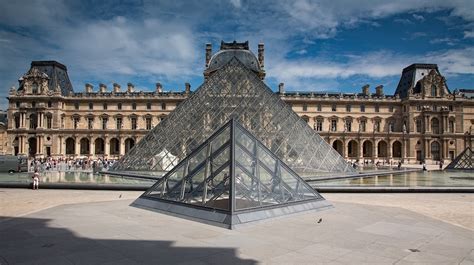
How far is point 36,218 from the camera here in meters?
7.51

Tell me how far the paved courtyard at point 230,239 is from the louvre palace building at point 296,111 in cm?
4040

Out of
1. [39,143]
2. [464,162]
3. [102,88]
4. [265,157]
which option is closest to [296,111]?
[464,162]

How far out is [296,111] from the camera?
5031 cm

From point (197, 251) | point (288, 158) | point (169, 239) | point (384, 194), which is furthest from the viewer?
point (288, 158)

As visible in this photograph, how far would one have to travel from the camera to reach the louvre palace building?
4791 centimetres

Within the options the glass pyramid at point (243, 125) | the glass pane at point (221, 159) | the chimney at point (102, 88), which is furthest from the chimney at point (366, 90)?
the glass pane at point (221, 159)

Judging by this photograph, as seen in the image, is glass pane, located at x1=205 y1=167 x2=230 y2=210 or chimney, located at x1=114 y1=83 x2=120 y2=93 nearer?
glass pane, located at x1=205 y1=167 x2=230 y2=210

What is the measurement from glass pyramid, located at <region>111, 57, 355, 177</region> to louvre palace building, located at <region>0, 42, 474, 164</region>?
86.0ft

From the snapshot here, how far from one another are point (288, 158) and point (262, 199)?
33.1 feet

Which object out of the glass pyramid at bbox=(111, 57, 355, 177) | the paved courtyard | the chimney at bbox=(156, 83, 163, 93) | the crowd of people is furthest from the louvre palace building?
the paved courtyard

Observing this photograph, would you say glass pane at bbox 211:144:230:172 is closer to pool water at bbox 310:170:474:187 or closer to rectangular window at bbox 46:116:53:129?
pool water at bbox 310:170:474:187

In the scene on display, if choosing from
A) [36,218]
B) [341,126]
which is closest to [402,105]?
[341,126]

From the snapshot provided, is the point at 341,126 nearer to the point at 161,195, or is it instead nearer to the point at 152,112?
the point at 152,112

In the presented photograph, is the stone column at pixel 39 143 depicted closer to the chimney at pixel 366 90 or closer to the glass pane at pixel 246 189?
the glass pane at pixel 246 189
